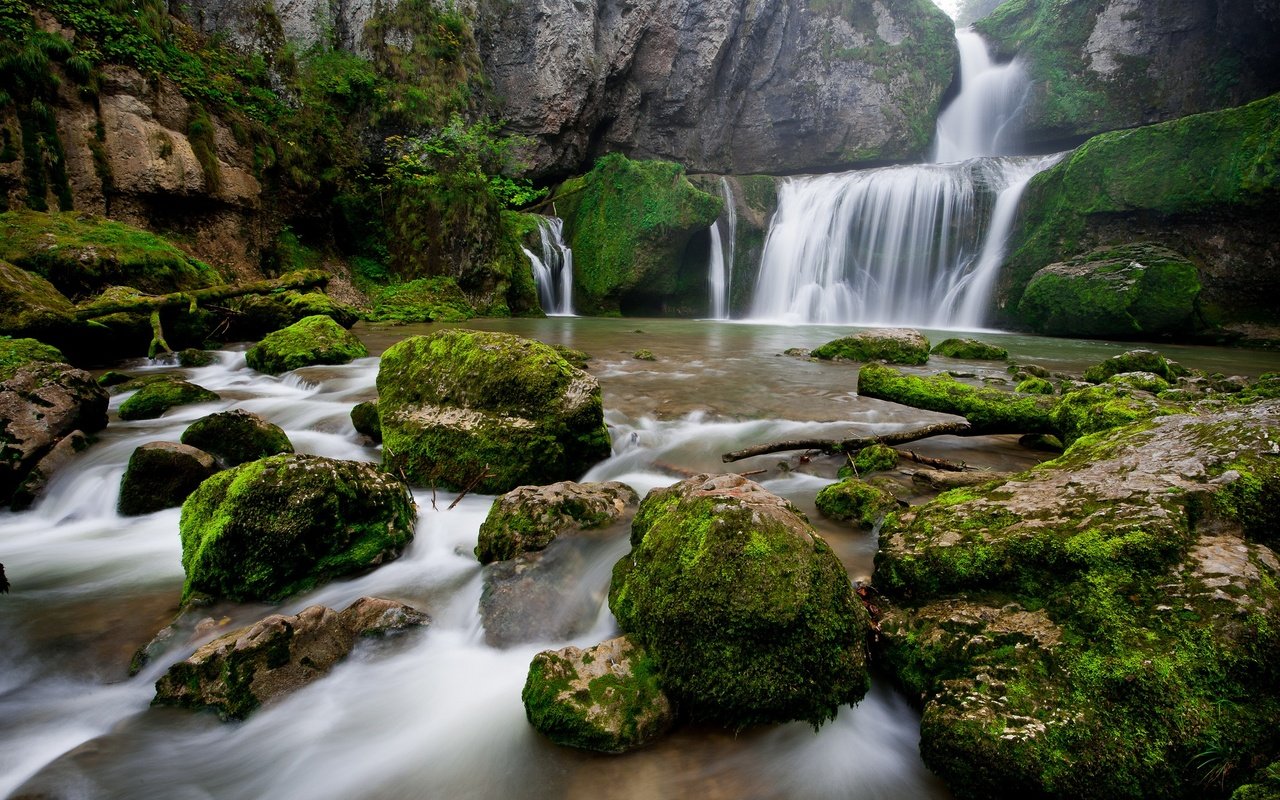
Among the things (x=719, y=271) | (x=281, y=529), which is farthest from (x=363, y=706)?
(x=719, y=271)

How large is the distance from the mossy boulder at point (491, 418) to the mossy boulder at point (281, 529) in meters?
0.88

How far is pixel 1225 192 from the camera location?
45.1 ft

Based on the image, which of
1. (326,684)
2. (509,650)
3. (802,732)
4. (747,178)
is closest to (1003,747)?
(802,732)

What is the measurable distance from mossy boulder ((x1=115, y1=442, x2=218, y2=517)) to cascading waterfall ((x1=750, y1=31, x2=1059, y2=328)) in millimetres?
18874

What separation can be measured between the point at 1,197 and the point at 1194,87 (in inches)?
1413

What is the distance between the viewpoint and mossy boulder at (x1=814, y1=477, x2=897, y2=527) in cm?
311

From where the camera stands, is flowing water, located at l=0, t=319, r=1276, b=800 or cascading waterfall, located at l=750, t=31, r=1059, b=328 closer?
flowing water, located at l=0, t=319, r=1276, b=800

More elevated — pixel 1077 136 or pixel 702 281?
pixel 1077 136

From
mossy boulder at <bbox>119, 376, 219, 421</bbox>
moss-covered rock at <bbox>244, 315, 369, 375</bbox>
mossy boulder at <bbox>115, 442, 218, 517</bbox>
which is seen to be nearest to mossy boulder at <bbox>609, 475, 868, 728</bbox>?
mossy boulder at <bbox>115, 442, 218, 517</bbox>

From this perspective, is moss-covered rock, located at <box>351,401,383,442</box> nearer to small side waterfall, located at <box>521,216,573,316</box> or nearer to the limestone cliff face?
small side waterfall, located at <box>521,216,573,316</box>

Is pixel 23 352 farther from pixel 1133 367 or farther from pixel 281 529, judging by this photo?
pixel 1133 367

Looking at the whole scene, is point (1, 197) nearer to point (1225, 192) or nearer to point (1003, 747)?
point (1003, 747)

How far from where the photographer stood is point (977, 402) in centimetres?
437

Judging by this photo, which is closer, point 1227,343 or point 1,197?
point 1,197
